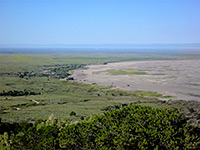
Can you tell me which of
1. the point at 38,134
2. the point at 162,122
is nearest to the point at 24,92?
the point at 38,134

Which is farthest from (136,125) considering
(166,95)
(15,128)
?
(166,95)

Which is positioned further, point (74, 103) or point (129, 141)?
point (74, 103)

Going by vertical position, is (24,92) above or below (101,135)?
below

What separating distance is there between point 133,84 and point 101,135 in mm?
47798

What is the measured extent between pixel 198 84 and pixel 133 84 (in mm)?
15002

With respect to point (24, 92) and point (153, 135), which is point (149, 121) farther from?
point (24, 92)

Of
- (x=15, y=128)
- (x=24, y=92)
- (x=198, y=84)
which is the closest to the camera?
(x=15, y=128)

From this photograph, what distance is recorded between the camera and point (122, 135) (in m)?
14.7

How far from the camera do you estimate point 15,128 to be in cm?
2069

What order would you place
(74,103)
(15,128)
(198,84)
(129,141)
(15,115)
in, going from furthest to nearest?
(198,84), (74,103), (15,115), (15,128), (129,141)

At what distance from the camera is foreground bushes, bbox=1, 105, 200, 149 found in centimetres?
1449

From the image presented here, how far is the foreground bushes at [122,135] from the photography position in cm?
1449

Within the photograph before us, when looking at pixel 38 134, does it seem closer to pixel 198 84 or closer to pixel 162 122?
pixel 162 122

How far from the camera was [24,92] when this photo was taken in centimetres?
4912
